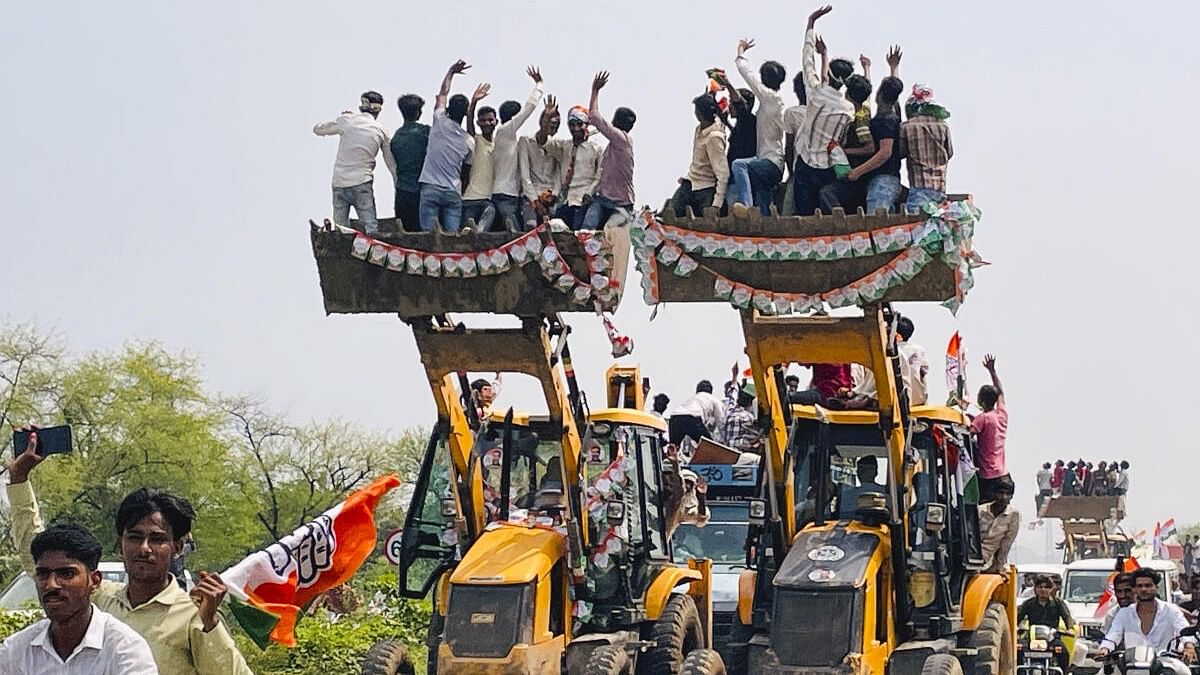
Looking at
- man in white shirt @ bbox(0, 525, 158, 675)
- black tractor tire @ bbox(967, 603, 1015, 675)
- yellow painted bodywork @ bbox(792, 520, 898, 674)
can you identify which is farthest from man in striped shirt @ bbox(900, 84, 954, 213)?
man in white shirt @ bbox(0, 525, 158, 675)

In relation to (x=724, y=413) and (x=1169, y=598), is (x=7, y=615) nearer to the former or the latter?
(x=724, y=413)

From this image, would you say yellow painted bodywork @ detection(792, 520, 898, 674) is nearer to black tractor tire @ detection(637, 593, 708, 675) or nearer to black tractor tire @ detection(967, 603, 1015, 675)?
black tractor tire @ detection(967, 603, 1015, 675)

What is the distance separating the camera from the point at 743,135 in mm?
13906

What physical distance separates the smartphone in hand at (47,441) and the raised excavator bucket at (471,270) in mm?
6521

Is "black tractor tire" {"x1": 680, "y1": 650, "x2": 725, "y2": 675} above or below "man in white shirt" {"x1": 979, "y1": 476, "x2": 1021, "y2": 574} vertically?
below


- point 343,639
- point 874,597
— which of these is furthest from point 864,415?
point 343,639

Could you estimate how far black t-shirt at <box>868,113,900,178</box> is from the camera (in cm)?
1320

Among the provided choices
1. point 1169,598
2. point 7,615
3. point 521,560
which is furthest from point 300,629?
point 1169,598

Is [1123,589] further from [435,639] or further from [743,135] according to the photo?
[435,639]

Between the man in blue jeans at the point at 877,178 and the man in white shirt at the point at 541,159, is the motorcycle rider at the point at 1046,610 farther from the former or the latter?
the man in white shirt at the point at 541,159

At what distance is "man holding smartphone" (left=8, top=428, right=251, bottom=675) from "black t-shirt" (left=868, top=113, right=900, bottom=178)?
7640 mm

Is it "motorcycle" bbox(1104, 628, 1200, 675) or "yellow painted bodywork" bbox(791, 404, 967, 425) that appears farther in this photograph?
"yellow painted bodywork" bbox(791, 404, 967, 425)

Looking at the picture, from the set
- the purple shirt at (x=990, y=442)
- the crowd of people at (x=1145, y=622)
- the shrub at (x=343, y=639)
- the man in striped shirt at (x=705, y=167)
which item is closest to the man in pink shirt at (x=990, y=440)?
the purple shirt at (x=990, y=442)

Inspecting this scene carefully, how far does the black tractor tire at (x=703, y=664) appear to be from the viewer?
13.1m
